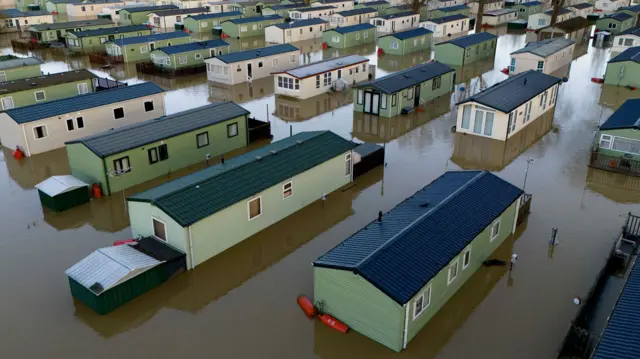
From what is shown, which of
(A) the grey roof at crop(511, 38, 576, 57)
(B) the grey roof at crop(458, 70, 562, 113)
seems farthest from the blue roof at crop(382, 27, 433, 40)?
(B) the grey roof at crop(458, 70, 562, 113)

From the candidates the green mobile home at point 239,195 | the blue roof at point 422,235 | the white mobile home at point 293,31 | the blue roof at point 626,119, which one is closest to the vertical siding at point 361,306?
the blue roof at point 422,235

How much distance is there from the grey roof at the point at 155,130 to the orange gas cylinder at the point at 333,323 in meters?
15.7

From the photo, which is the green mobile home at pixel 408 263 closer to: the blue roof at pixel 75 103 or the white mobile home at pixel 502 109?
the white mobile home at pixel 502 109

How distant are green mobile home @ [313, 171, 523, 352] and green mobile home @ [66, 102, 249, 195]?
49.5 ft

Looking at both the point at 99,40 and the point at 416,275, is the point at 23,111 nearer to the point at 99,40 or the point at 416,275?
the point at 416,275

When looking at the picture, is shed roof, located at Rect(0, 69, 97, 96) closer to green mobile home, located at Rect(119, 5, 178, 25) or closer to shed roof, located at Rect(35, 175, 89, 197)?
shed roof, located at Rect(35, 175, 89, 197)

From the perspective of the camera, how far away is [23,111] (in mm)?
33719

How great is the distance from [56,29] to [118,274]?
2610 inches

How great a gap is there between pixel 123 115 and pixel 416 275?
27.7 meters

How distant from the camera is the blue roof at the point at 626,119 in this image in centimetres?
3194

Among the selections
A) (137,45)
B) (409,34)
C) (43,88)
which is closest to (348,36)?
(409,34)

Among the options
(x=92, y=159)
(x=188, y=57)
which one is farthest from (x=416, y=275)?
(x=188, y=57)

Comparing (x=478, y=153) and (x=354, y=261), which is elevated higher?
(x=354, y=261)

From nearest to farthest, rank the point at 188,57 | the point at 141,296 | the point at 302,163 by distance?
the point at 141,296 < the point at 302,163 < the point at 188,57
